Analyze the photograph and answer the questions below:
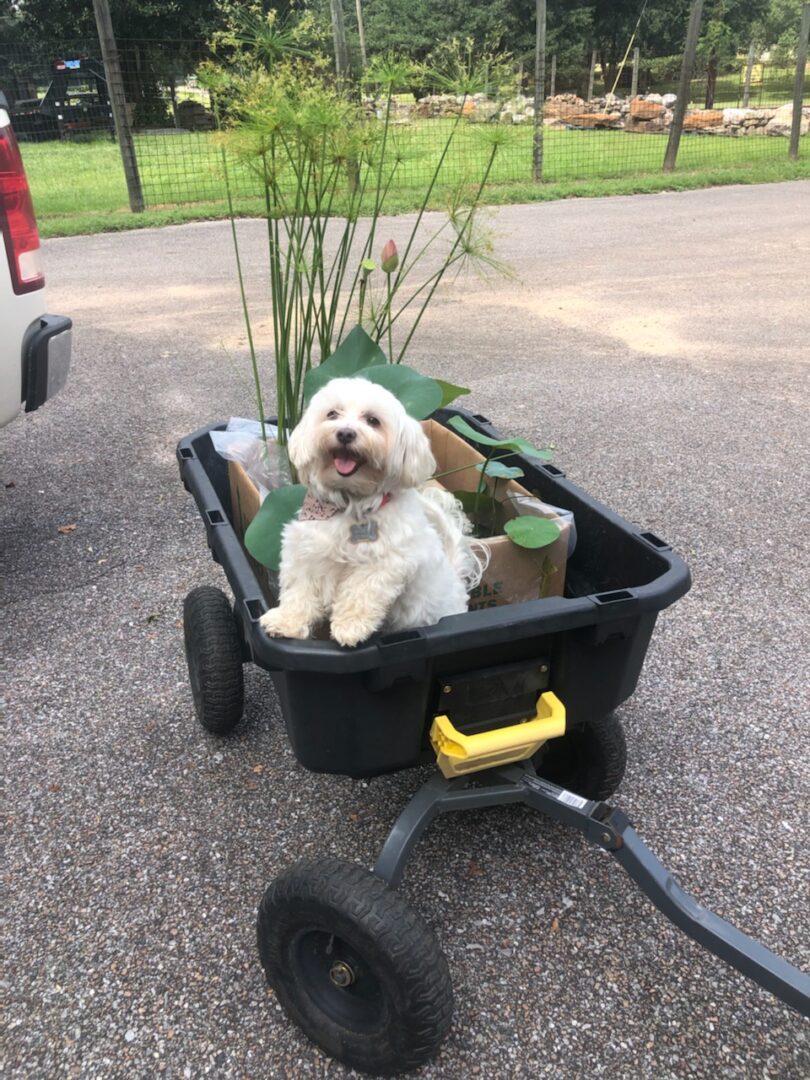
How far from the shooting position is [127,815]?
2160 millimetres

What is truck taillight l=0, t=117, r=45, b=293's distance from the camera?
9.46 ft

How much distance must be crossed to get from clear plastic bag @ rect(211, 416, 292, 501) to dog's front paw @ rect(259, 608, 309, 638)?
0.77m

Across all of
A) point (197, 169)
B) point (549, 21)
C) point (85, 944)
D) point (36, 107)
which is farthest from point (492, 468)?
point (549, 21)

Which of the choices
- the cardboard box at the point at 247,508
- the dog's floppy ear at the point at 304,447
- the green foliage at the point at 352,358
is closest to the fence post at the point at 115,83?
the cardboard box at the point at 247,508

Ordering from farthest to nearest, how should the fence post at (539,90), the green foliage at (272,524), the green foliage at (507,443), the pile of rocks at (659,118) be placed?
the pile of rocks at (659,118)
the fence post at (539,90)
the green foliage at (507,443)
the green foliage at (272,524)

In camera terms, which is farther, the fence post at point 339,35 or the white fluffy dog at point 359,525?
the fence post at point 339,35

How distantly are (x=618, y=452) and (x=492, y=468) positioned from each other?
2118 millimetres

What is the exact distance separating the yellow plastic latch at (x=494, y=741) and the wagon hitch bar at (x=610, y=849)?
9 centimetres

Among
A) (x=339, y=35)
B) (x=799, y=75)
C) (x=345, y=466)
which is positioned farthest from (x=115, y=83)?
(x=799, y=75)

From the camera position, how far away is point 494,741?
156 cm

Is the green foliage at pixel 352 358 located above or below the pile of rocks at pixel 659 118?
below

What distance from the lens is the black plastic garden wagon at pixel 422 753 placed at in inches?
56.4

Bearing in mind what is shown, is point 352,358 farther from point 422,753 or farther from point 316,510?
point 422,753

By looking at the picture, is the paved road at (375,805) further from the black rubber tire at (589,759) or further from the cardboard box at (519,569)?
the cardboard box at (519,569)
